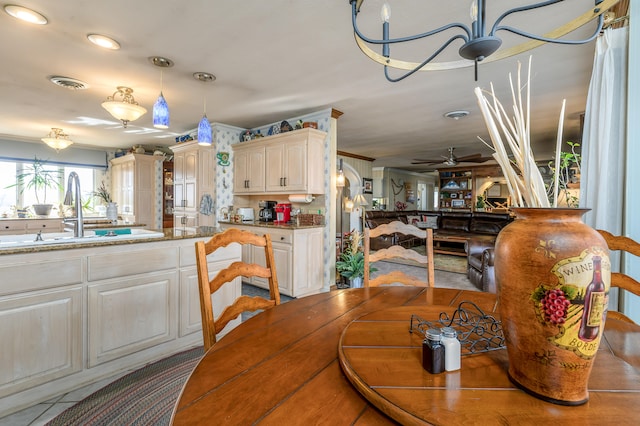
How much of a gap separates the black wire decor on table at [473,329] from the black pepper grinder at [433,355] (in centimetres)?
14

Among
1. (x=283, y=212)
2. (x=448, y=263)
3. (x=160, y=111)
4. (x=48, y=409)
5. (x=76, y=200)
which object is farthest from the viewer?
(x=448, y=263)

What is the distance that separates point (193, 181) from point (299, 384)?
4852 millimetres

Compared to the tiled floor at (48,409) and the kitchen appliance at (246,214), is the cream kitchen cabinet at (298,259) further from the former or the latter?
the tiled floor at (48,409)

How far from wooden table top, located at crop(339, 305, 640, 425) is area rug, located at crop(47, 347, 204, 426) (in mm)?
1423

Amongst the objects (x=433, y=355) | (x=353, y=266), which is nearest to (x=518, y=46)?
(x=433, y=355)

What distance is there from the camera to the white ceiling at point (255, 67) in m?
1.99

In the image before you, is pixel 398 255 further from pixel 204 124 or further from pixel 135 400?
pixel 204 124

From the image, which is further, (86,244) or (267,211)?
(267,211)

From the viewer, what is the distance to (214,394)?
0.67 metres

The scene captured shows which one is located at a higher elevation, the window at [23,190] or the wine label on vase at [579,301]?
the window at [23,190]

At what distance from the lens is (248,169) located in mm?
4648

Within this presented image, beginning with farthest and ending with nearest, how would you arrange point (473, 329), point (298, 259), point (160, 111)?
point (298, 259) → point (160, 111) → point (473, 329)

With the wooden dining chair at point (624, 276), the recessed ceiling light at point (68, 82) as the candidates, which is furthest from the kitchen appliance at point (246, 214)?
the wooden dining chair at point (624, 276)

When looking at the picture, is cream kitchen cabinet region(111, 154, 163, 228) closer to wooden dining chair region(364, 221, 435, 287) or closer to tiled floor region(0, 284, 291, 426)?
tiled floor region(0, 284, 291, 426)
